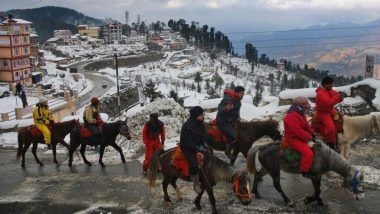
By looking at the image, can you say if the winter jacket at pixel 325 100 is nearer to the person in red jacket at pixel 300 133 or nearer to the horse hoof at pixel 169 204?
the person in red jacket at pixel 300 133

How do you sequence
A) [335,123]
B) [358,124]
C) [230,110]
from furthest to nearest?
[230,110]
[358,124]
[335,123]

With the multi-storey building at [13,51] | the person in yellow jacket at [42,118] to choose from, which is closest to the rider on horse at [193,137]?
the person in yellow jacket at [42,118]

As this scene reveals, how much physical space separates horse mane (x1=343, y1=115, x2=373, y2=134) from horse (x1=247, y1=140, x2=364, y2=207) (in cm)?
214

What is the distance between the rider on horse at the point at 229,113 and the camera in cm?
922

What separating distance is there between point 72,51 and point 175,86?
1884 inches

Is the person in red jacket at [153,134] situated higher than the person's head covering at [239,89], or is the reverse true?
the person's head covering at [239,89]

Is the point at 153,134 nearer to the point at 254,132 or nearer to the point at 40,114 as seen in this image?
the point at 254,132

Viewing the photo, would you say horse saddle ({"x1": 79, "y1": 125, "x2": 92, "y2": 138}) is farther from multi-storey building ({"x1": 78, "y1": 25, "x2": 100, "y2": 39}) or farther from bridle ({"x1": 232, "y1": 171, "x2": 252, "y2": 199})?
multi-storey building ({"x1": 78, "y1": 25, "x2": 100, "y2": 39})

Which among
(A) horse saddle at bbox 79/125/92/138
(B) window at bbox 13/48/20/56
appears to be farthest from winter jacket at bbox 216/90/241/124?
(B) window at bbox 13/48/20/56

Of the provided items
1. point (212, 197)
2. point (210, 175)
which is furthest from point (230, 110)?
point (212, 197)

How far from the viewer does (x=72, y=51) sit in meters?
108

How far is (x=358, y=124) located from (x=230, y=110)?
3156 millimetres

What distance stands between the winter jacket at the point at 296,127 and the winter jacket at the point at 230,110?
2076 mm

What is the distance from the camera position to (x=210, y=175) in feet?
24.4
